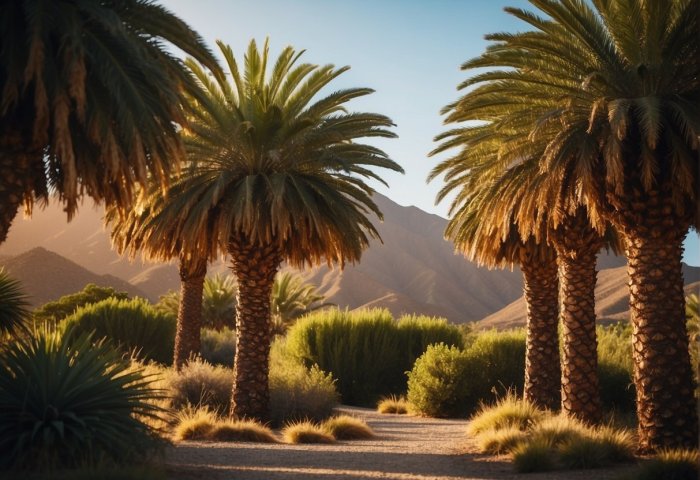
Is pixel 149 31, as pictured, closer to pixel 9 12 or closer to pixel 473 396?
pixel 9 12

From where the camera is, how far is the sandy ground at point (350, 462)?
34.8ft

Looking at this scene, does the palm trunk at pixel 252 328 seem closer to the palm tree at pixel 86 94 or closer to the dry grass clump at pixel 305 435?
the dry grass clump at pixel 305 435

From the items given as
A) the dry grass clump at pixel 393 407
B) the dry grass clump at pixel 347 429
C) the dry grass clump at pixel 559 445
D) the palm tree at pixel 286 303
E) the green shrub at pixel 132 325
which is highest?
the palm tree at pixel 286 303

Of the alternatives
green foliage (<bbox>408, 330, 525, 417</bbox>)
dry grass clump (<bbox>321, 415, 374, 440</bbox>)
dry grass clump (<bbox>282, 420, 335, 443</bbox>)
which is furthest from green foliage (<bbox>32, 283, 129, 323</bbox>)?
dry grass clump (<bbox>282, 420, 335, 443</bbox>)

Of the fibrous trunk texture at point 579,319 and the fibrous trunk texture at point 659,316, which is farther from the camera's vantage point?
the fibrous trunk texture at point 579,319

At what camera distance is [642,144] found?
12320 mm

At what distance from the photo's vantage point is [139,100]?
10672 mm

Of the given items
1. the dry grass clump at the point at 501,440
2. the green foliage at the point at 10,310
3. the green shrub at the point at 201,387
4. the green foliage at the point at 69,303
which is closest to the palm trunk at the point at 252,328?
the green shrub at the point at 201,387

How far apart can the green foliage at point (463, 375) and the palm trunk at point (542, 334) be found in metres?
3.62

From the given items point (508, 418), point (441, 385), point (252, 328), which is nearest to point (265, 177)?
point (252, 328)

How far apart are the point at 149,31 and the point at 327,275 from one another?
118257 mm

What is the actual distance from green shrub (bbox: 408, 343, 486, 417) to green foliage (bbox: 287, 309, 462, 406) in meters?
5.65

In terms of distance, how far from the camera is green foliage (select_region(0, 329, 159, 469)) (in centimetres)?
919

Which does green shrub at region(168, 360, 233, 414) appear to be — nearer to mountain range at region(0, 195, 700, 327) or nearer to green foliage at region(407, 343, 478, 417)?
green foliage at region(407, 343, 478, 417)
